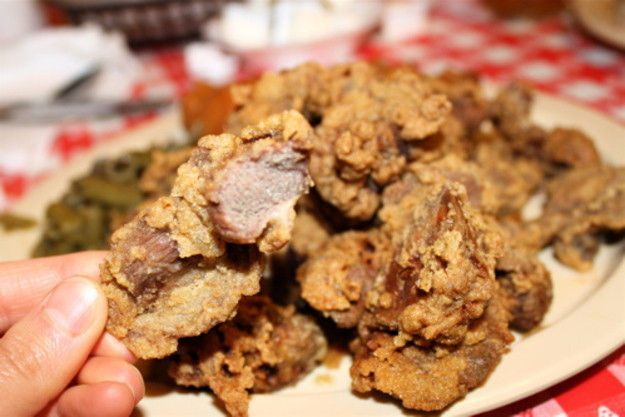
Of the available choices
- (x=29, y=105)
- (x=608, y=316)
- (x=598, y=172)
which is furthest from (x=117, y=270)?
(x=29, y=105)

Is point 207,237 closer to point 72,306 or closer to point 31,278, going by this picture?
point 72,306

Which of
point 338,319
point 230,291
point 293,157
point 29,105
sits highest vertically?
point 293,157

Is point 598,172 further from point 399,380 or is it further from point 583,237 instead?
point 399,380

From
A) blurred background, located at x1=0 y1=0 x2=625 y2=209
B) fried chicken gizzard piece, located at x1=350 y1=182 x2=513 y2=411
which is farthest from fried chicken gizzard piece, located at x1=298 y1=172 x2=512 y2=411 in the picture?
blurred background, located at x1=0 y1=0 x2=625 y2=209

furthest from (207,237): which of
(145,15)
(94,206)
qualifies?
(145,15)

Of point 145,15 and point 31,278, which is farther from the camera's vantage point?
point 145,15

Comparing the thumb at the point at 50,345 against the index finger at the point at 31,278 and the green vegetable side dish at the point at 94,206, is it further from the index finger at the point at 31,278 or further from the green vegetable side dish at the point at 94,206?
the green vegetable side dish at the point at 94,206

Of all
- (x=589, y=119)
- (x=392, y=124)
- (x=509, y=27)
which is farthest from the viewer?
(x=509, y=27)
